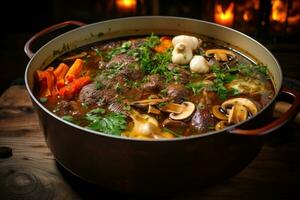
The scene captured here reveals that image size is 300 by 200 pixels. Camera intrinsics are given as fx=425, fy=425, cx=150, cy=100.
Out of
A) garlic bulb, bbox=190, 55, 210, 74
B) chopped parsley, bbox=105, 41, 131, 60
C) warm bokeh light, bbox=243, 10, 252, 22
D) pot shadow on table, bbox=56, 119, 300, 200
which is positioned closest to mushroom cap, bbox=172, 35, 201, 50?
garlic bulb, bbox=190, 55, 210, 74

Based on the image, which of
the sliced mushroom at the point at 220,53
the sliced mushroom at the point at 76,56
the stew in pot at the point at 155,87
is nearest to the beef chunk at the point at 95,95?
the stew in pot at the point at 155,87

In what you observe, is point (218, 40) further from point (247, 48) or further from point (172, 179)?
point (172, 179)

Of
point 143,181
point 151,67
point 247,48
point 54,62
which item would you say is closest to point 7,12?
point 54,62

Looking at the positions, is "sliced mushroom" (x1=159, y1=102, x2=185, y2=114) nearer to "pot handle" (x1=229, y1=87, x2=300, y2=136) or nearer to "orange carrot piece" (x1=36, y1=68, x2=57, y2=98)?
"pot handle" (x1=229, y1=87, x2=300, y2=136)

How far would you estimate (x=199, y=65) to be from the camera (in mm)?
2123

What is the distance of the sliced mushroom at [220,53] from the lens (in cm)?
225

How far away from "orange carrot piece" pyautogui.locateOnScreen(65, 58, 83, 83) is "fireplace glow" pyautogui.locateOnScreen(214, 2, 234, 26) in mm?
1595

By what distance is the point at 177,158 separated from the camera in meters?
1.48

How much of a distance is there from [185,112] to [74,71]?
2.17 ft

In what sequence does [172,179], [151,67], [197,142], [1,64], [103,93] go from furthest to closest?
[1,64]
[151,67]
[103,93]
[172,179]
[197,142]

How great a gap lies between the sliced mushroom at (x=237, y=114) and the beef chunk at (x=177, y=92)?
24 cm

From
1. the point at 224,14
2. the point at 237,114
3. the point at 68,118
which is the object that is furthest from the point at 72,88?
the point at 224,14

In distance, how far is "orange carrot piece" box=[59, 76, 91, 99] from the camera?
6.60ft

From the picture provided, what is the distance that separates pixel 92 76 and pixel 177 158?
0.87 metres
